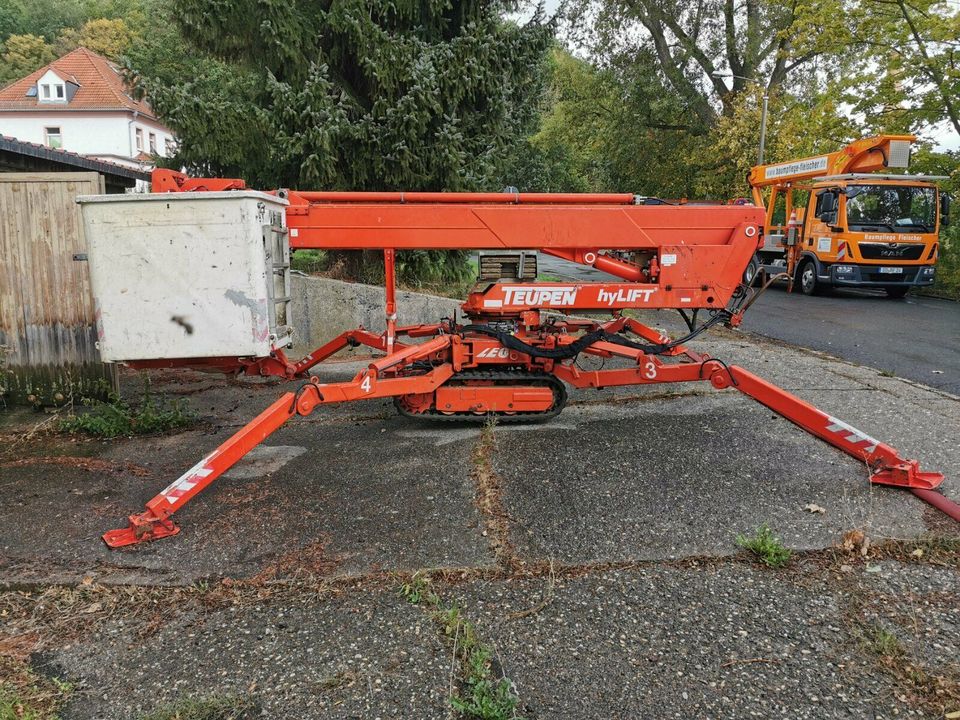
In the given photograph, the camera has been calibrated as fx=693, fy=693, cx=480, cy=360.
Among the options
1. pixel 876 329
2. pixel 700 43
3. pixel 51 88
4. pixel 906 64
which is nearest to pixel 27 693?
pixel 876 329

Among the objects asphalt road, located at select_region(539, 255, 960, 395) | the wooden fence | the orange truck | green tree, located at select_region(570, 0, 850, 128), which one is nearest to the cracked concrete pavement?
the wooden fence

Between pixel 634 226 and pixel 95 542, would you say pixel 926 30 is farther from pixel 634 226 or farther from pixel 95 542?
pixel 95 542

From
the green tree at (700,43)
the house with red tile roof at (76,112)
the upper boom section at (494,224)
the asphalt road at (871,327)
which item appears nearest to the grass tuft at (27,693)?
the upper boom section at (494,224)

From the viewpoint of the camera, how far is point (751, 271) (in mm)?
5363

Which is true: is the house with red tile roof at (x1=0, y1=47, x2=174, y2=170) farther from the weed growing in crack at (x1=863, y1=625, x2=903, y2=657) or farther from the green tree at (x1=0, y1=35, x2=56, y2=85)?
the weed growing in crack at (x1=863, y1=625, x2=903, y2=657)

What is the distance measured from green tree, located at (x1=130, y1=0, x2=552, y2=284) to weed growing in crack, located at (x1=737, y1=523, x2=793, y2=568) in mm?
6866

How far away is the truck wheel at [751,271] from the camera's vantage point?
17.3ft

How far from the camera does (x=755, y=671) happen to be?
281 cm

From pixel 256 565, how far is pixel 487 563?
1219 mm

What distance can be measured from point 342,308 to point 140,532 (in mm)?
5379

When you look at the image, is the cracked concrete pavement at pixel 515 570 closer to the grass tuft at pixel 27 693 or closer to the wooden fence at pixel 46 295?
the grass tuft at pixel 27 693

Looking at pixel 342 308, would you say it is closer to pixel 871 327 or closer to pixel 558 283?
pixel 558 283

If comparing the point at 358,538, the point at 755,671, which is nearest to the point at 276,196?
the point at 358,538

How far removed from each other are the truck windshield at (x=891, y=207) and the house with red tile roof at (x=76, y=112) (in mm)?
41696
